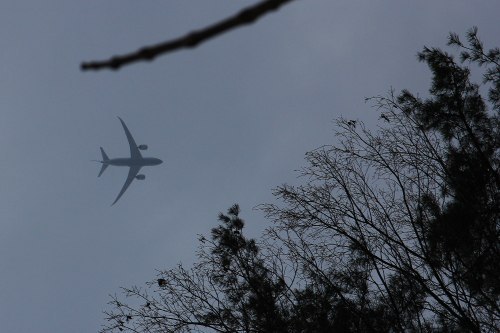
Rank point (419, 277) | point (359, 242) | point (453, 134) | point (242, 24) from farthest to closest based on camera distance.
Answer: point (453, 134) < point (359, 242) < point (419, 277) < point (242, 24)

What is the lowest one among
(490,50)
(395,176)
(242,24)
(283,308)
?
(242,24)

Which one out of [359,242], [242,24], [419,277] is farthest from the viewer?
[359,242]

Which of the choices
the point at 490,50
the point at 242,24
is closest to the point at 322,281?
the point at 490,50

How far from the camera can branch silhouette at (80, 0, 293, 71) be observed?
0.90 metres

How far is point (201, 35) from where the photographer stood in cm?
90

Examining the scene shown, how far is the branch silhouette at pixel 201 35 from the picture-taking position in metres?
0.90

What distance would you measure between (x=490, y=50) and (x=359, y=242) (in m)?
3.73

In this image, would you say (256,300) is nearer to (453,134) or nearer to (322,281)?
(322,281)

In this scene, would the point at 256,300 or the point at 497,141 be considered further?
the point at 256,300

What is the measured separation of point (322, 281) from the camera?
8.73 meters

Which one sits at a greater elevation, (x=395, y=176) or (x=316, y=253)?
(x=395, y=176)

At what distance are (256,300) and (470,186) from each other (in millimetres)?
3748

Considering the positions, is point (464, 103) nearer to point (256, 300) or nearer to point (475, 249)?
point (475, 249)

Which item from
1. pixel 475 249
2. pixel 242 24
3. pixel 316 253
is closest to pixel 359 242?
pixel 316 253
